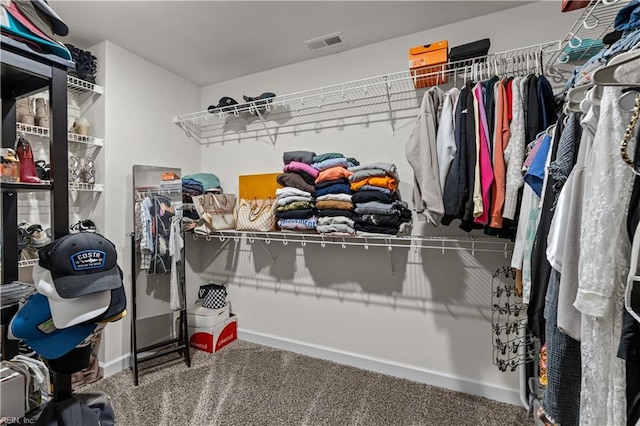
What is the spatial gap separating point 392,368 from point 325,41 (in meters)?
2.54

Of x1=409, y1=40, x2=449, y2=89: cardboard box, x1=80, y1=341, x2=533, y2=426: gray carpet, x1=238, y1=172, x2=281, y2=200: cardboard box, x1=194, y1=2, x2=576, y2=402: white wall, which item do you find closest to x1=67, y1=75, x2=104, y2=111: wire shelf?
x1=194, y1=2, x2=576, y2=402: white wall

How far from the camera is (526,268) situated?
1270mm

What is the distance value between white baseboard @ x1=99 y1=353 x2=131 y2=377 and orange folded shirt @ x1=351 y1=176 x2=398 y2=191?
2238 mm

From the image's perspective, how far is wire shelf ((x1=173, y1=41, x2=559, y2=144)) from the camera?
188 cm

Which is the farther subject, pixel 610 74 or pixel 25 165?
pixel 25 165

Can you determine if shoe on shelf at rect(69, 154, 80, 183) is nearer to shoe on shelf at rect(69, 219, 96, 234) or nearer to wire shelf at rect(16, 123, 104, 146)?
wire shelf at rect(16, 123, 104, 146)

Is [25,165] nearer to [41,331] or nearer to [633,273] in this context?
[41,331]

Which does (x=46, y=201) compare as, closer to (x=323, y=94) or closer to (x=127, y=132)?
(x=127, y=132)

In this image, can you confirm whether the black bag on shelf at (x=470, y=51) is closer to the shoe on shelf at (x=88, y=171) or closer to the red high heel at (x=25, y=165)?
the red high heel at (x=25, y=165)

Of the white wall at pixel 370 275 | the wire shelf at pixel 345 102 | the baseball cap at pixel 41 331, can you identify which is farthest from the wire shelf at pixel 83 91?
the baseball cap at pixel 41 331

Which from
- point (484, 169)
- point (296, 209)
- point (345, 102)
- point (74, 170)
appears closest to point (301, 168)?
point (296, 209)

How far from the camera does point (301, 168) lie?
226 cm

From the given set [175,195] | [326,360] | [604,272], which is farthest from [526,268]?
[175,195]

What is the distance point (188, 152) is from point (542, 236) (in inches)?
116
